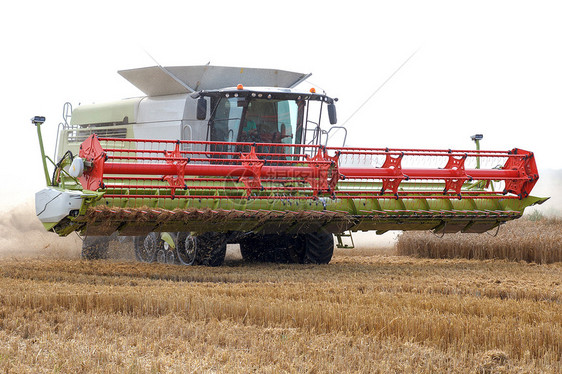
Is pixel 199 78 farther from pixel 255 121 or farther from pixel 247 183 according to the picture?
pixel 247 183

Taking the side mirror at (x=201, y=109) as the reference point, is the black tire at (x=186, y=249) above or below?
below

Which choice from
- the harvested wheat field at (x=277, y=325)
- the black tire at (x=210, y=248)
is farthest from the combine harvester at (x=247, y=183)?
the harvested wheat field at (x=277, y=325)

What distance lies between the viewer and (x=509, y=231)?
10.7 m

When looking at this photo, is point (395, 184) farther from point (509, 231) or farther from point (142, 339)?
point (142, 339)

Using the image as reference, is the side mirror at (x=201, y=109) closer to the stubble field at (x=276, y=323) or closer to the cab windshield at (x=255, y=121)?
the cab windshield at (x=255, y=121)

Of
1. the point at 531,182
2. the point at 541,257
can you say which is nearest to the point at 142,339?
the point at 531,182

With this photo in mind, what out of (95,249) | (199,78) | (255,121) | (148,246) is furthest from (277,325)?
(95,249)

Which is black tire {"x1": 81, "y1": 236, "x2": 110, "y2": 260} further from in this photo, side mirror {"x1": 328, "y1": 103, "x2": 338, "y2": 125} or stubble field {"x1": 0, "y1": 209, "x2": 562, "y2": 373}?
side mirror {"x1": 328, "y1": 103, "x2": 338, "y2": 125}

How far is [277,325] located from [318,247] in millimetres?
4377

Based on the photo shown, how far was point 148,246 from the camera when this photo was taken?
9.03 meters

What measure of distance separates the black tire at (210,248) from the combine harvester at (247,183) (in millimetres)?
12

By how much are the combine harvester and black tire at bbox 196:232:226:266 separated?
0.04 ft

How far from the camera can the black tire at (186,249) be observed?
26.1 feet

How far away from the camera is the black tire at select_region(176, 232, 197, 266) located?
7.94 m
